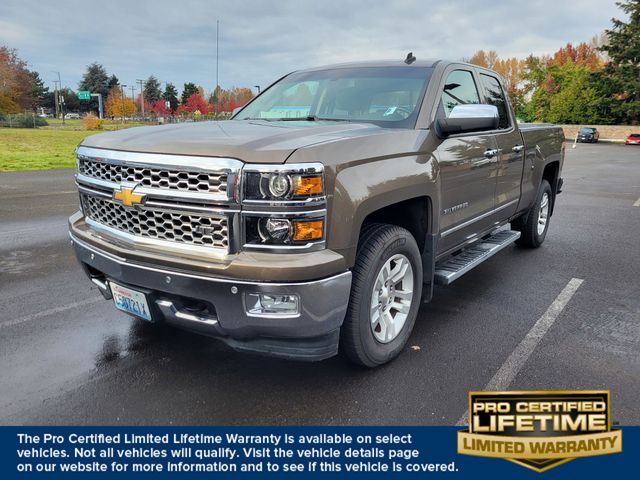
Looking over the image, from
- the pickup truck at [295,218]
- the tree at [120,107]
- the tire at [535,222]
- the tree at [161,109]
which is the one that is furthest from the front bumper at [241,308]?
the tree at [161,109]

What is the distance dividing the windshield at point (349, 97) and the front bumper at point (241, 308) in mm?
1543

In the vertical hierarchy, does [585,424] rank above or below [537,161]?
below

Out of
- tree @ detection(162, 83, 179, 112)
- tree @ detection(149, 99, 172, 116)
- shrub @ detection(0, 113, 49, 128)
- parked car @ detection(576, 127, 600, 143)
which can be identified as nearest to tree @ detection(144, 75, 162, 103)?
tree @ detection(162, 83, 179, 112)

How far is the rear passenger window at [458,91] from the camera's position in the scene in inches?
163

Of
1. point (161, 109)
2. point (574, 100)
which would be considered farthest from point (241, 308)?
point (161, 109)

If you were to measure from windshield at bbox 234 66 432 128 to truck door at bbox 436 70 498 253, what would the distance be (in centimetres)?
26

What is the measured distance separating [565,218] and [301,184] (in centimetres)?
797

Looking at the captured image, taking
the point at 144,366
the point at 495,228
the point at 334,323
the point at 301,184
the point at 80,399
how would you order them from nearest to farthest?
the point at 301,184, the point at 334,323, the point at 80,399, the point at 144,366, the point at 495,228

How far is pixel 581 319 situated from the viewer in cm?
442

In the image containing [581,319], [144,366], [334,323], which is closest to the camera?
[334,323]

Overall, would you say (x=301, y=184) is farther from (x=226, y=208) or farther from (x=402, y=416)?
(x=402, y=416)

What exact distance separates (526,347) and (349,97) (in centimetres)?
231

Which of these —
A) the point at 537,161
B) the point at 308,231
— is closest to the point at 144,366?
the point at 308,231

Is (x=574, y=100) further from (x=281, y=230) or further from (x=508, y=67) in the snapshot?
(x=281, y=230)
